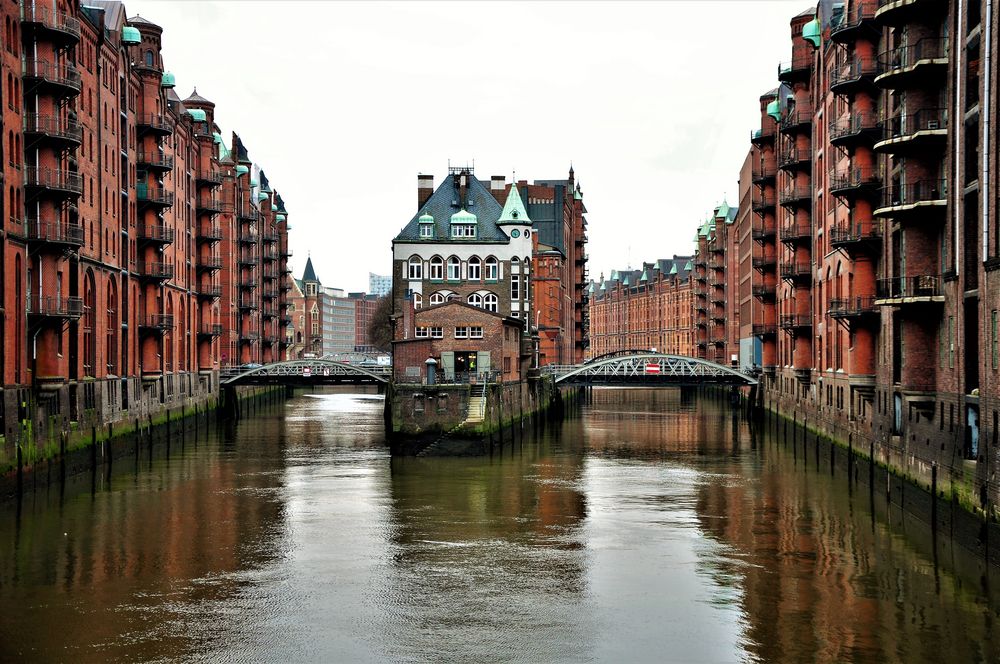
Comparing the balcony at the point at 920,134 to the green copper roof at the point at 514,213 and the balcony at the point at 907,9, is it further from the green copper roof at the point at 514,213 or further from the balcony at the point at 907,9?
the green copper roof at the point at 514,213

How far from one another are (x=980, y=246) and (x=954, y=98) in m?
5.65

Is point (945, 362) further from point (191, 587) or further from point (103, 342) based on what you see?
point (103, 342)

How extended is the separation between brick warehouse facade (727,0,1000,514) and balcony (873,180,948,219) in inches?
2.5

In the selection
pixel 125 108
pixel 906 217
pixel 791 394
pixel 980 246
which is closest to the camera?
pixel 980 246

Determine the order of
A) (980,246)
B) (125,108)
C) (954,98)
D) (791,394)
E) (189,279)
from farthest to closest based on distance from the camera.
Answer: (189,279) → (791,394) → (125,108) → (954,98) → (980,246)

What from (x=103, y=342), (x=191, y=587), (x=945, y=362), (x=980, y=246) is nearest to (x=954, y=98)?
(x=980, y=246)

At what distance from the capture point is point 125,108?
64.1 m

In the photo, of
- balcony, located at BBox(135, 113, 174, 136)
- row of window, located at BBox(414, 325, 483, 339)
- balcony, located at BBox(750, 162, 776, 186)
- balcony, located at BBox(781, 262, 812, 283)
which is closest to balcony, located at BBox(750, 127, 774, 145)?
balcony, located at BBox(750, 162, 776, 186)

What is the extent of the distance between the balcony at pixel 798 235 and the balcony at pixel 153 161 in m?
35.9

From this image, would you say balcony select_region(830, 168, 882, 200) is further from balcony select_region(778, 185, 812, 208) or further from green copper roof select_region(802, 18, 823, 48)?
balcony select_region(778, 185, 812, 208)

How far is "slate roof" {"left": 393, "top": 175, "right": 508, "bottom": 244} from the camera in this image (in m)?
94.1

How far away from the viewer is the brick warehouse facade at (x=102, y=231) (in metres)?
44.4

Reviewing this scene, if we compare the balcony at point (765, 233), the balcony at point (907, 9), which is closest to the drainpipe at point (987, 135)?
the balcony at point (907, 9)

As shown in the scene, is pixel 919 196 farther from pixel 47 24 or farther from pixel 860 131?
pixel 47 24
